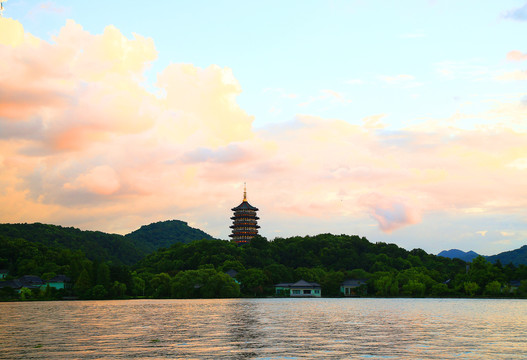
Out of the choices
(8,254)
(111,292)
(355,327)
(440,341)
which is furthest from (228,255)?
(440,341)

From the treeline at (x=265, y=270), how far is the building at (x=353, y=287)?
123 centimetres

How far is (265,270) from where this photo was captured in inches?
5330

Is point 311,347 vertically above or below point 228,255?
below

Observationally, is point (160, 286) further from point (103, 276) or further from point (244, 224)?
point (244, 224)

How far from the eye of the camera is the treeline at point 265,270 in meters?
108

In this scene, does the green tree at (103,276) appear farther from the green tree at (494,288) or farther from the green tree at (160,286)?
the green tree at (494,288)

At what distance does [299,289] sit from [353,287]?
13.4 metres

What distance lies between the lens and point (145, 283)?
402 ft

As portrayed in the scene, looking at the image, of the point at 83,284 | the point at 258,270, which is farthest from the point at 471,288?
the point at 83,284

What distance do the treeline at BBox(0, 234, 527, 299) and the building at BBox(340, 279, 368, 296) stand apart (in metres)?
1.23

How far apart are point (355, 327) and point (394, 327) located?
9.78 ft

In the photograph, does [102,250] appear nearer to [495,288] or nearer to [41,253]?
[41,253]

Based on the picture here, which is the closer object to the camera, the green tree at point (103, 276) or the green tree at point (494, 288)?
the green tree at point (494, 288)

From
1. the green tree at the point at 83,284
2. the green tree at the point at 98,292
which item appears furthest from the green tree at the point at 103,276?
the green tree at the point at 83,284
